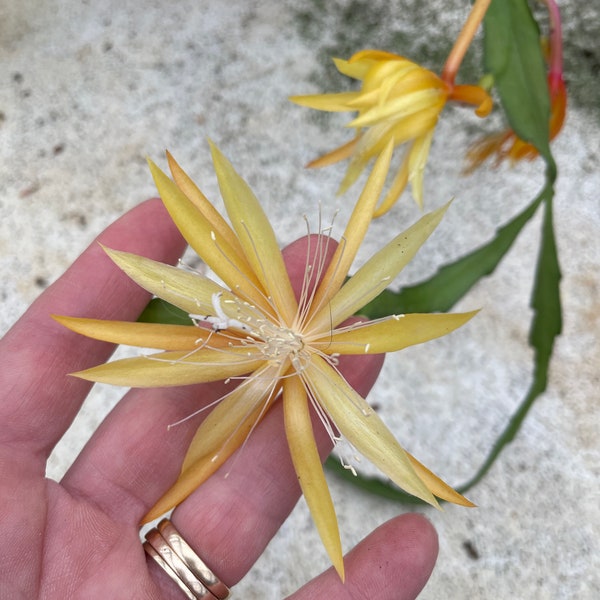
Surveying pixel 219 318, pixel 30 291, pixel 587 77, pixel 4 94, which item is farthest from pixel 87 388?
pixel 587 77

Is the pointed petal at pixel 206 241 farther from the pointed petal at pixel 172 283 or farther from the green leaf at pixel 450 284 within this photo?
the green leaf at pixel 450 284

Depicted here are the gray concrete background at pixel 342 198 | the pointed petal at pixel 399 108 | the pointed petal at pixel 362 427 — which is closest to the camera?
the pointed petal at pixel 362 427

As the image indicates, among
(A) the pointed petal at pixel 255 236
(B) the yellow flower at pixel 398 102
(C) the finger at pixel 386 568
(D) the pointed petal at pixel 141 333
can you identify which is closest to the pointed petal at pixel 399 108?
(B) the yellow flower at pixel 398 102

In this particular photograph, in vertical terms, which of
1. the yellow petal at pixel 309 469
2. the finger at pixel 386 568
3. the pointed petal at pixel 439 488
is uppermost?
the yellow petal at pixel 309 469

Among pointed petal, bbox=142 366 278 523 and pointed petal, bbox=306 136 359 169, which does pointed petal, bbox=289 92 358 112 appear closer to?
pointed petal, bbox=306 136 359 169

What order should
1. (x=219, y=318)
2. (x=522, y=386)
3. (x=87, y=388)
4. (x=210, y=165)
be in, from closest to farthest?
(x=219, y=318) → (x=87, y=388) → (x=522, y=386) → (x=210, y=165)

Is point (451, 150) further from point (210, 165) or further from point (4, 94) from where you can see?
point (4, 94)
